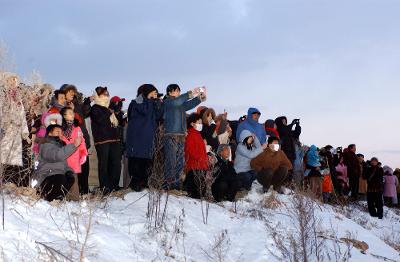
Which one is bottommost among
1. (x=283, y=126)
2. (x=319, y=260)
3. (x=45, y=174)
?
(x=319, y=260)

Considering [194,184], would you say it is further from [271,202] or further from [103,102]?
[103,102]

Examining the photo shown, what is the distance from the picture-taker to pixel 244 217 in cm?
931

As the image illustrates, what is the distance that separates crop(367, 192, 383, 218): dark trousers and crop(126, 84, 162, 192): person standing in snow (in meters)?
9.67

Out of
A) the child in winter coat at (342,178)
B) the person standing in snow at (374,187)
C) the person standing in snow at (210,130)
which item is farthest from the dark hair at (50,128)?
the person standing in snow at (374,187)

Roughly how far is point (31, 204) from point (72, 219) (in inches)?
22.2

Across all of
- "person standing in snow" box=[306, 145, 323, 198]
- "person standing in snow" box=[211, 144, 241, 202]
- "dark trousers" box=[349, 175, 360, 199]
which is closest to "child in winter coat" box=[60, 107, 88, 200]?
"person standing in snow" box=[211, 144, 241, 202]

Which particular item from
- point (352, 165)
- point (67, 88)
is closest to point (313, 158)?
point (352, 165)

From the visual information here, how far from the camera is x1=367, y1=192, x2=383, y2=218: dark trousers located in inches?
647

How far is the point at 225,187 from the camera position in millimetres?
9953

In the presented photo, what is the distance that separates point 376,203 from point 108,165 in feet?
34.6

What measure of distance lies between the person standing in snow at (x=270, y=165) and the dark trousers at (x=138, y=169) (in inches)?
117

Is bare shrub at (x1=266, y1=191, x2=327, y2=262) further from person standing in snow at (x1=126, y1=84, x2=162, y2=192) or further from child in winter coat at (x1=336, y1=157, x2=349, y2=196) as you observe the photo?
child in winter coat at (x1=336, y1=157, x2=349, y2=196)

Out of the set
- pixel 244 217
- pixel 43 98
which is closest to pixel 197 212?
pixel 244 217

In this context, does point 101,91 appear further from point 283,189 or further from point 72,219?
point 283,189
